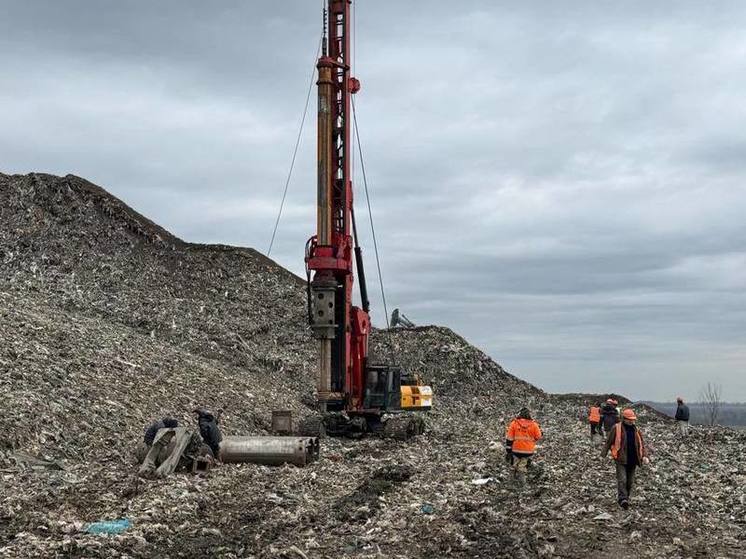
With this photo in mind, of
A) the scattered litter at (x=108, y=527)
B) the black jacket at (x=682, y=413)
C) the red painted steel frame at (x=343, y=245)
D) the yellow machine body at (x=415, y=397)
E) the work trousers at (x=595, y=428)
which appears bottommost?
the scattered litter at (x=108, y=527)

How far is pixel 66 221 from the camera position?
4838 centimetres

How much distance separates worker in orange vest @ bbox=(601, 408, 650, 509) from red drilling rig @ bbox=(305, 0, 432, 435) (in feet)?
35.9

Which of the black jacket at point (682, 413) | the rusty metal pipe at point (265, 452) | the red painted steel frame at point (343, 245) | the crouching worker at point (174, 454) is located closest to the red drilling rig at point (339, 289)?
the red painted steel frame at point (343, 245)

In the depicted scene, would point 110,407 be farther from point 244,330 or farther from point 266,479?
point 244,330

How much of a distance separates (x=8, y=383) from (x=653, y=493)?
14.7 metres

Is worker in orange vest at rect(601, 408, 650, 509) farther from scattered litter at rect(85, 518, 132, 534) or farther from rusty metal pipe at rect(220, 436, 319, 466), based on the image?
scattered litter at rect(85, 518, 132, 534)

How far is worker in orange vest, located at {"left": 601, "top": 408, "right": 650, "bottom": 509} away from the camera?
13859 mm

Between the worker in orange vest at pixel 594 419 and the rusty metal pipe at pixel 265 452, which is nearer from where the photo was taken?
the rusty metal pipe at pixel 265 452

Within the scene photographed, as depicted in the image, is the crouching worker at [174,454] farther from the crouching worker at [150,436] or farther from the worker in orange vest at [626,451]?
the worker in orange vest at [626,451]

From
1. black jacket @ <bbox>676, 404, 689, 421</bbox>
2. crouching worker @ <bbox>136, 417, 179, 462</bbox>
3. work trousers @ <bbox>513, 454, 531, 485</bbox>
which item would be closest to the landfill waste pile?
work trousers @ <bbox>513, 454, 531, 485</bbox>

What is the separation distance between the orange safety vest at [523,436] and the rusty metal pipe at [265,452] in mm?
4582

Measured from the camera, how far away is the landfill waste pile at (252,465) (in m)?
11.8

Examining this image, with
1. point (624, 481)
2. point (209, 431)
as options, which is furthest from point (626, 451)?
point (209, 431)

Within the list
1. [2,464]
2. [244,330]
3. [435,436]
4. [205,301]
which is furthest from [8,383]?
[205,301]
